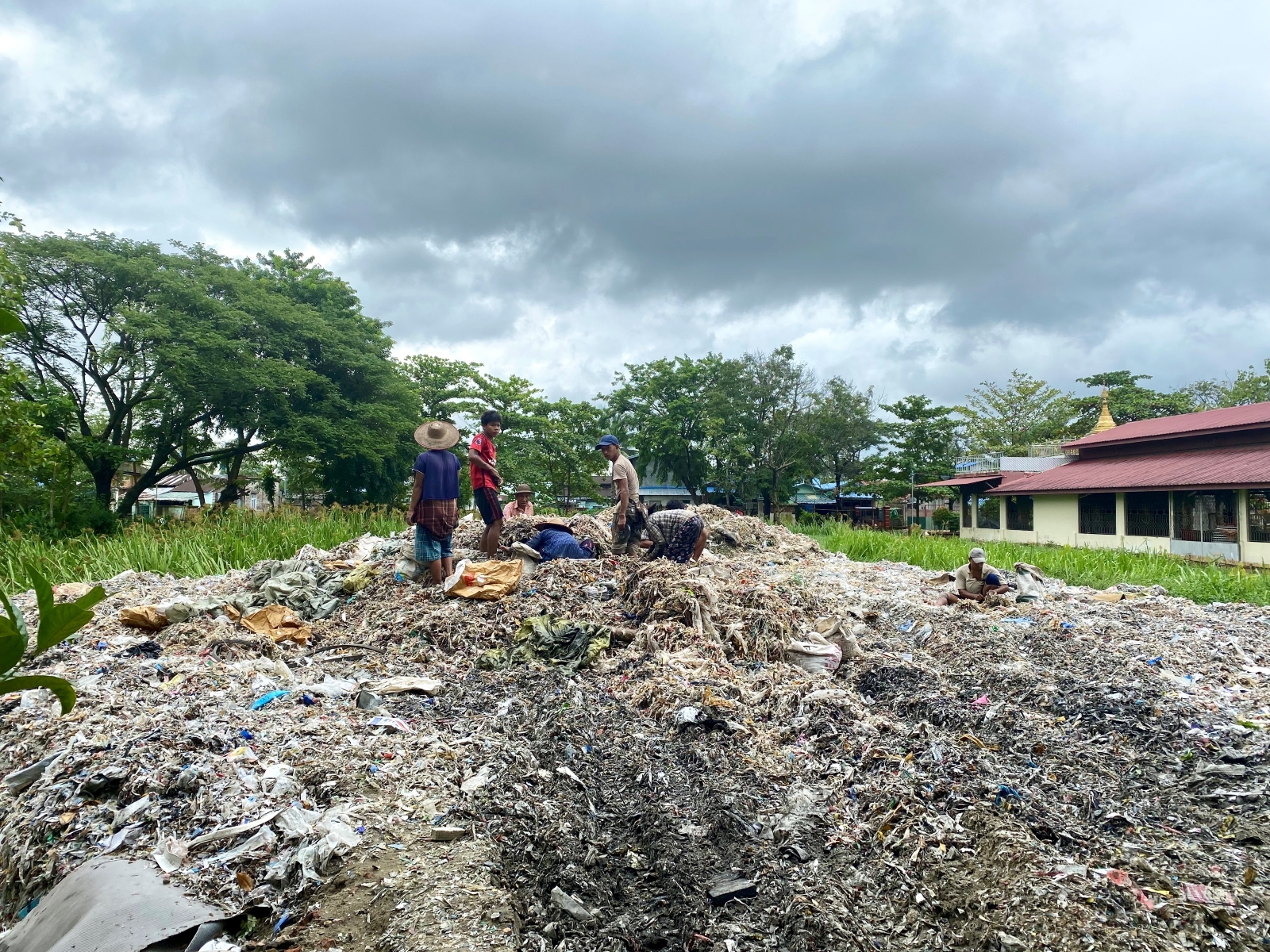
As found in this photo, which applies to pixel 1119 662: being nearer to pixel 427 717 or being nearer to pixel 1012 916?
pixel 1012 916

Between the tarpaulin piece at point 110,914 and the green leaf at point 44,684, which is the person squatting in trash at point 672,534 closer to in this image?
the tarpaulin piece at point 110,914

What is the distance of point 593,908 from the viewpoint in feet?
7.33

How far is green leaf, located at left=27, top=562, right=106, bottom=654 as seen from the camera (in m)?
0.61

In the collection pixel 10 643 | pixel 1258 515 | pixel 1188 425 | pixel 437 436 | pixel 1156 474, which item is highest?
pixel 1188 425

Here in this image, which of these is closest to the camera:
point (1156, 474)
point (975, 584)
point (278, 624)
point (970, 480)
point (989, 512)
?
point (278, 624)

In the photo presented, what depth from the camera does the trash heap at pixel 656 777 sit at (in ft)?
7.21

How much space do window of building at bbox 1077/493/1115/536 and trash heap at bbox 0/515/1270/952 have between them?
13.6 metres

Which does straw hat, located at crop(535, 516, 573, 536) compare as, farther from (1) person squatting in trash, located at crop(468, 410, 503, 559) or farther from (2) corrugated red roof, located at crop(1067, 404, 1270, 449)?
(2) corrugated red roof, located at crop(1067, 404, 1270, 449)

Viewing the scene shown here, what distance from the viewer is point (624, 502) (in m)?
6.27

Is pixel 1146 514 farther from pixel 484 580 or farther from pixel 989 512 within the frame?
pixel 484 580

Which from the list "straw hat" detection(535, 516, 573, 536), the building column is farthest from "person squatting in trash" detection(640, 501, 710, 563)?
the building column

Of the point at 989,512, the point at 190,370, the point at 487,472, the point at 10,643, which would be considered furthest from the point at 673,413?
the point at 10,643

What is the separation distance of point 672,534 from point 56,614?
591 centimetres

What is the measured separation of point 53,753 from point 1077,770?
14.8 ft
